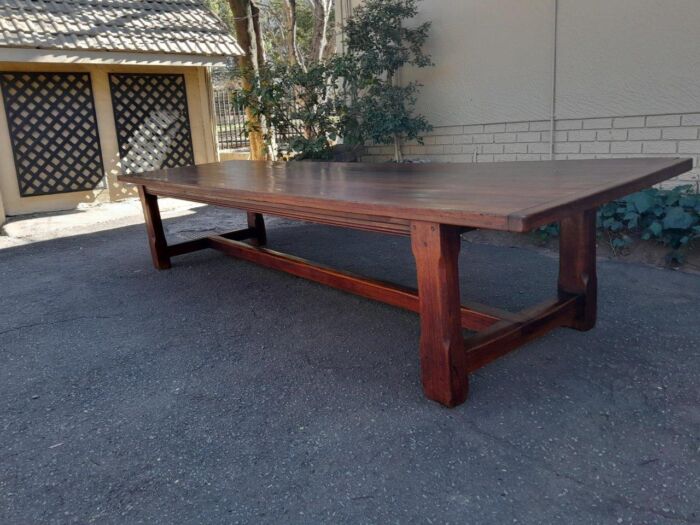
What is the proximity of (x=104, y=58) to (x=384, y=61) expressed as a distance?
3.40 meters

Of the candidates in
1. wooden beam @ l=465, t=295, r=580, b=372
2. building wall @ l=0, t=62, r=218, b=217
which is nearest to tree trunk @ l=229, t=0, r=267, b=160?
building wall @ l=0, t=62, r=218, b=217

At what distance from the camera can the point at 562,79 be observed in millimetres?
4727

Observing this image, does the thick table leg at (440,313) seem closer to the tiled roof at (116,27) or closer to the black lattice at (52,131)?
the tiled roof at (116,27)

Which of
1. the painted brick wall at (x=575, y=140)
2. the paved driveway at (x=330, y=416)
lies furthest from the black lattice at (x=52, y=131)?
the painted brick wall at (x=575, y=140)

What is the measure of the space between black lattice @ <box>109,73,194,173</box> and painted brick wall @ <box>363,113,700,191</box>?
3.62 meters

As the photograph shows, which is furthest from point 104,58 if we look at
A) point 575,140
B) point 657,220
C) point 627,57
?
point 657,220

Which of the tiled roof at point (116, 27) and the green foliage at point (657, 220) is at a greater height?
the tiled roof at point (116, 27)

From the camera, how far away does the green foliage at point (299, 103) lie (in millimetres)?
6012

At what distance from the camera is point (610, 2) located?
4.33m

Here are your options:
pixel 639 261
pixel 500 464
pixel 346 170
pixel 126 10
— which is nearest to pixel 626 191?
pixel 500 464

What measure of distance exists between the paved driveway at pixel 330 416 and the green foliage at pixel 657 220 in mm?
452

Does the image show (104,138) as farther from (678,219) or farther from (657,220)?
(678,219)

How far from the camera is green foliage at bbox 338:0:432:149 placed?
568cm

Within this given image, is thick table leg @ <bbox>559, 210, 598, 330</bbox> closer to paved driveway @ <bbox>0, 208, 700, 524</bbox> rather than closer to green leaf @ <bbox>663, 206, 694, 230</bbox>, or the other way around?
paved driveway @ <bbox>0, 208, 700, 524</bbox>
